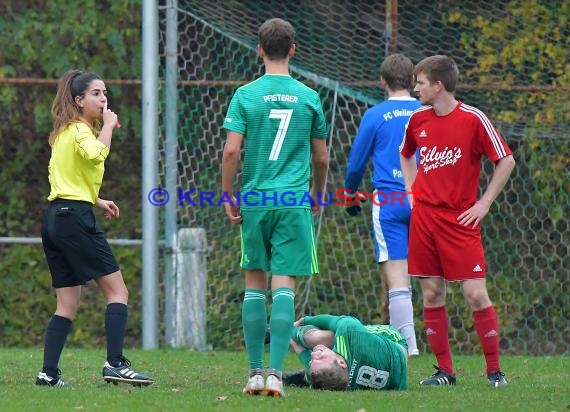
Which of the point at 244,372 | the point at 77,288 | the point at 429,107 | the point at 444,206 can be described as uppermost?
the point at 429,107

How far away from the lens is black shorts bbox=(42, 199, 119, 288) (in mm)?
6156

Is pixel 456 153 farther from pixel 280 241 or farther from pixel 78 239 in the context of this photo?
pixel 78 239

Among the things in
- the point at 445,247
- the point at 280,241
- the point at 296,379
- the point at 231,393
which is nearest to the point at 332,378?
the point at 296,379

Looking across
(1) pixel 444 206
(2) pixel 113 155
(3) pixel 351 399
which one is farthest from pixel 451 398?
(2) pixel 113 155

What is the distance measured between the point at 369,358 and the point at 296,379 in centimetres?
47

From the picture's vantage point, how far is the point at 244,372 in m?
7.45

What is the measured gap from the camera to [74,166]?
6.20 meters

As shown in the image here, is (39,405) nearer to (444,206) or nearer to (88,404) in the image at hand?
(88,404)

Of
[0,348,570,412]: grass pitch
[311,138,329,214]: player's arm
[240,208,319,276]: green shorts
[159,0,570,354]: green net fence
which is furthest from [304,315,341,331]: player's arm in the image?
[159,0,570,354]: green net fence

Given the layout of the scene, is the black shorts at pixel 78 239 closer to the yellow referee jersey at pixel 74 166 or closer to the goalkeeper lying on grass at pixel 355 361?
the yellow referee jersey at pixel 74 166

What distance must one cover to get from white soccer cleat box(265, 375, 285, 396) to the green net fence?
13.3 ft

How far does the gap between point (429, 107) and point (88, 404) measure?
2435 mm

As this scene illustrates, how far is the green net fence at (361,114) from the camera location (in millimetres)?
9742

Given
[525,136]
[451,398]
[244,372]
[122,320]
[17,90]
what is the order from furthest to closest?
[17,90]
[525,136]
[244,372]
[122,320]
[451,398]
